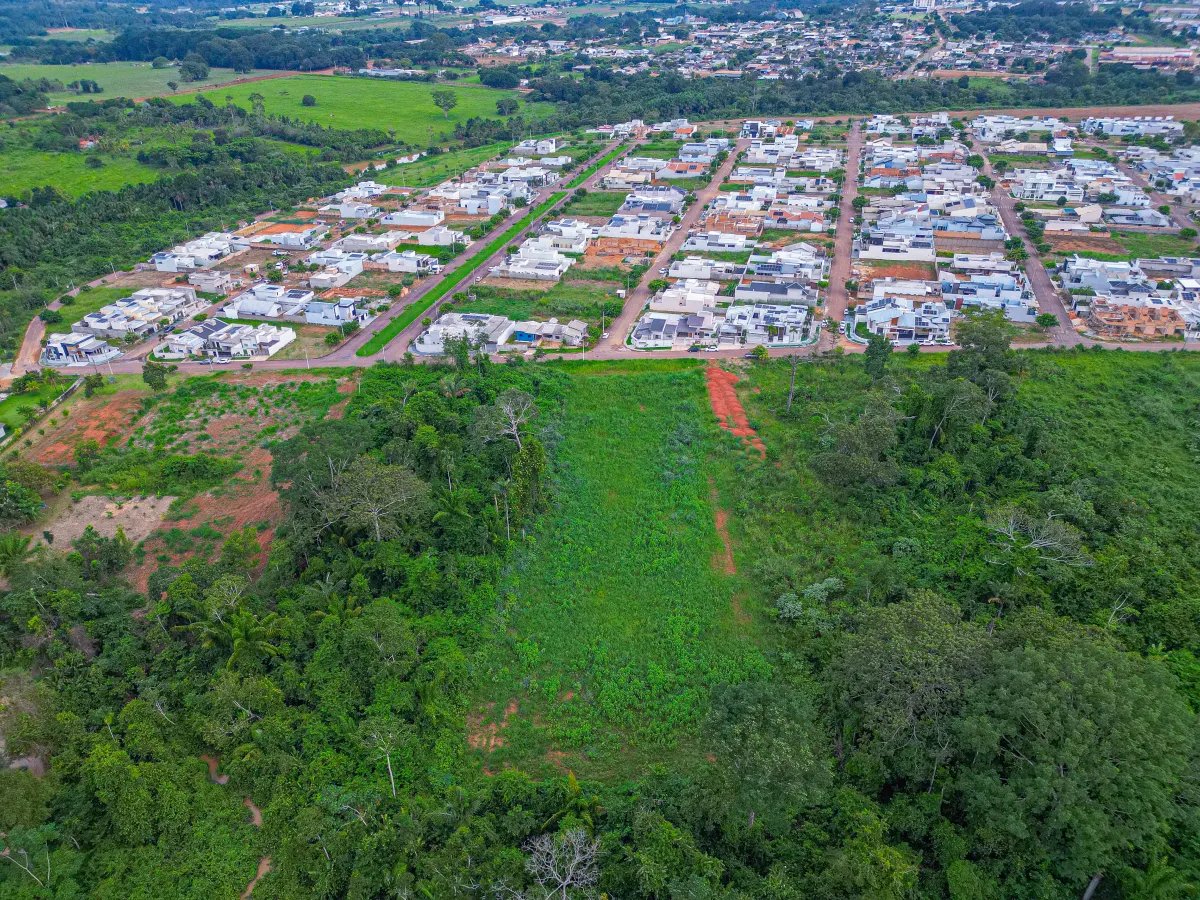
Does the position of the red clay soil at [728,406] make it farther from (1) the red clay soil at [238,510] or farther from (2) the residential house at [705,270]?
(1) the red clay soil at [238,510]

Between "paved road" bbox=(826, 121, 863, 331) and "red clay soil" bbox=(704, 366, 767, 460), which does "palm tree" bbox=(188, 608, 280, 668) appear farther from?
"paved road" bbox=(826, 121, 863, 331)

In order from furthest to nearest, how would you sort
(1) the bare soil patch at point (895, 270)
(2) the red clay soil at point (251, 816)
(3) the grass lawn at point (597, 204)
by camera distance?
1. (3) the grass lawn at point (597, 204)
2. (1) the bare soil patch at point (895, 270)
3. (2) the red clay soil at point (251, 816)

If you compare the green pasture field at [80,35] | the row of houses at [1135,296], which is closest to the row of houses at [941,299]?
the row of houses at [1135,296]

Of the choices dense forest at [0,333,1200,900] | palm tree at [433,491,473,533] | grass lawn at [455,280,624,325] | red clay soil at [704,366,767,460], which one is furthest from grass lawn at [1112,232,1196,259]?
palm tree at [433,491,473,533]

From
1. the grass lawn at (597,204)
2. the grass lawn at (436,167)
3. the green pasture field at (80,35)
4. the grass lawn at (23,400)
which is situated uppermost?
the green pasture field at (80,35)

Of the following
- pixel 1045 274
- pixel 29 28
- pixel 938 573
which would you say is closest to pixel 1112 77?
pixel 1045 274

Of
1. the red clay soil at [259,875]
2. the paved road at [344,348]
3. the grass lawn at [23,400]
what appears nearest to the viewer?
the red clay soil at [259,875]

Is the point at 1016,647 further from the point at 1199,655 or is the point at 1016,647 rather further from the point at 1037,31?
the point at 1037,31
